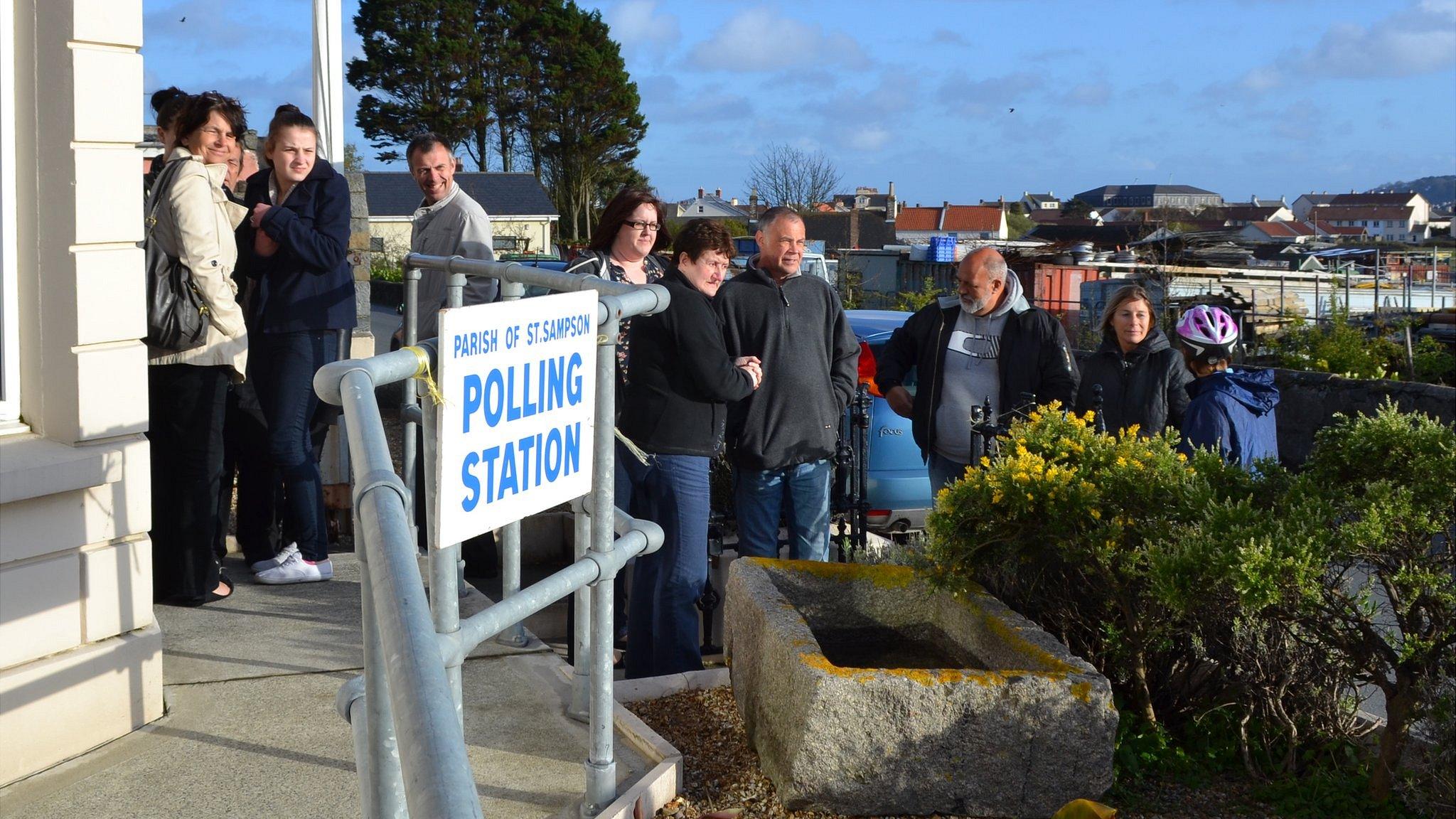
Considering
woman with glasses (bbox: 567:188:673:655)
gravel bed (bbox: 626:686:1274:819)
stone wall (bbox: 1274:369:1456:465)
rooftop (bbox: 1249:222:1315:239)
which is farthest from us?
rooftop (bbox: 1249:222:1315:239)

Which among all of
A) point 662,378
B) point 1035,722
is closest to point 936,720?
point 1035,722

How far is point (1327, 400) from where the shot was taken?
13.8m

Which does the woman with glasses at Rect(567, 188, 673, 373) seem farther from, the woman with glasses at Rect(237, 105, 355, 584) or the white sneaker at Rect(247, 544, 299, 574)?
the white sneaker at Rect(247, 544, 299, 574)

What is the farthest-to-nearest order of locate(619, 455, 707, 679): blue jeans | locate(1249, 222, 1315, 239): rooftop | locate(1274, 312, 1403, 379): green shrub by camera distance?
locate(1249, 222, 1315, 239): rooftop, locate(1274, 312, 1403, 379): green shrub, locate(619, 455, 707, 679): blue jeans

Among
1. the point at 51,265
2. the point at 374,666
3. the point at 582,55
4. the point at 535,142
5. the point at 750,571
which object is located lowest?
the point at 750,571

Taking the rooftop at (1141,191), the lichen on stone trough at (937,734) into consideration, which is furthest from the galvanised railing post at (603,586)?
the rooftop at (1141,191)

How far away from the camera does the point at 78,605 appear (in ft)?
11.9

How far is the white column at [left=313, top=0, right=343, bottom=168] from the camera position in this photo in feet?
30.9

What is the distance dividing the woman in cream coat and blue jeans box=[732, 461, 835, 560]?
6.41ft

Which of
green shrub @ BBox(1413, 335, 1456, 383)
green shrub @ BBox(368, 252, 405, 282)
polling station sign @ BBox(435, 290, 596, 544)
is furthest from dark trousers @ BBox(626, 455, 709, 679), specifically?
green shrub @ BBox(368, 252, 405, 282)

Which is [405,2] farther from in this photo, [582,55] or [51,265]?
[51,265]

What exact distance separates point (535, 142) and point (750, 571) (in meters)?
53.6

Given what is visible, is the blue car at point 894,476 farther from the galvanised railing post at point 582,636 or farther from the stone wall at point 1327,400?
the stone wall at point 1327,400

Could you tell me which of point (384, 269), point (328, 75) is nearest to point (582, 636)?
point (328, 75)
